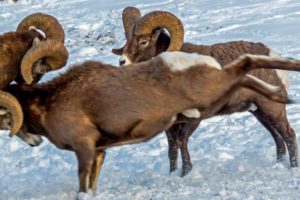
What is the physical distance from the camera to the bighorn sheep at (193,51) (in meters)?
10.2

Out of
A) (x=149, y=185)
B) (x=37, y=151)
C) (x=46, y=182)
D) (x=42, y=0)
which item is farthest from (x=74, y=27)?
(x=149, y=185)

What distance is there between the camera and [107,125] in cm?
813

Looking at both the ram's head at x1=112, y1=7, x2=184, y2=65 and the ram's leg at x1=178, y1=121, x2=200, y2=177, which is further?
the ram's head at x1=112, y1=7, x2=184, y2=65

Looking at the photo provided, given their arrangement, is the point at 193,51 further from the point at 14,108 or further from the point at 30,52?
the point at 14,108

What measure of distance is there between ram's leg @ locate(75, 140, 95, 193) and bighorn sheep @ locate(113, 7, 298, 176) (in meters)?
2.20

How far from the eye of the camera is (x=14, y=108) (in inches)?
334

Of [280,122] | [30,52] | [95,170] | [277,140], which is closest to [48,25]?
[30,52]

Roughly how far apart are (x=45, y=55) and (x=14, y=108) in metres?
0.98

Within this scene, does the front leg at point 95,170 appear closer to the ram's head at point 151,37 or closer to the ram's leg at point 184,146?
the ram's leg at point 184,146

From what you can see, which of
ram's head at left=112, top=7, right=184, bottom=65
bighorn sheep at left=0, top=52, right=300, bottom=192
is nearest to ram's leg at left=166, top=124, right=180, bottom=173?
ram's head at left=112, top=7, right=184, bottom=65

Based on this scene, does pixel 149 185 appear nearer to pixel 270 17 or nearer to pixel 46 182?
pixel 46 182

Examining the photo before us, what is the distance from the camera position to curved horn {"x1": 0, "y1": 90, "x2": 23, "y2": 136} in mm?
8469

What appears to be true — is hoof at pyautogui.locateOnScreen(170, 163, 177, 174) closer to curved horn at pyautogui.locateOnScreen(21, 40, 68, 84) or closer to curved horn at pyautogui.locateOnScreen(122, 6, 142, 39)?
A: curved horn at pyautogui.locateOnScreen(21, 40, 68, 84)

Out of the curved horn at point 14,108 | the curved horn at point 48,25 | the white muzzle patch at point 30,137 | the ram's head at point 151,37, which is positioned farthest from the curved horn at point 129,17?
the curved horn at point 14,108
